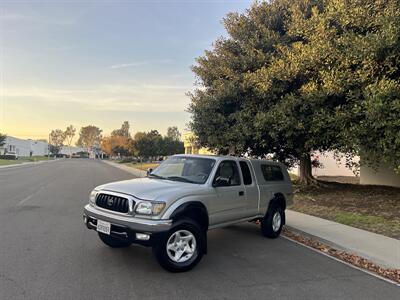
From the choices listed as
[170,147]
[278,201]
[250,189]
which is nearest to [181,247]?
[250,189]

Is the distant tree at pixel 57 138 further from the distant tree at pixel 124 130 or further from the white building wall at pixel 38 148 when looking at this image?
the distant tree at pixel 124 130

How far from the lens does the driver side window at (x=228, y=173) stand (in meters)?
7.03

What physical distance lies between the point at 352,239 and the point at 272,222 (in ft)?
5.72

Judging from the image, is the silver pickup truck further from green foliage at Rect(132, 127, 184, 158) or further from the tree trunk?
green foliage at Rect(132, 127, 184, 158)

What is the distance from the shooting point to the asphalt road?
4879mm

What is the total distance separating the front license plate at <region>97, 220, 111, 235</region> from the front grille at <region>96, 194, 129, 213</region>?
0.24 m

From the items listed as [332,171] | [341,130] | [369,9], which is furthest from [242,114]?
[332,171]

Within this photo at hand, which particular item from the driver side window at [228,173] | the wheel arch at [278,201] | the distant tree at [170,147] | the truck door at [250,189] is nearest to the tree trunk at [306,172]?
Result: the wheel arch at [278,201]

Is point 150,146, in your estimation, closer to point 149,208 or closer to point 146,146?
point 146,146

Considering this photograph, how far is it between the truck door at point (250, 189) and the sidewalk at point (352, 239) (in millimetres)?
1765

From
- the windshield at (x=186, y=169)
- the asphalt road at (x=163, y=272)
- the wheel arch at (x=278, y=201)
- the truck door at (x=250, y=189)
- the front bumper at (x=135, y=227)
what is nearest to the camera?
the asphalt road at (x=163, y=272)

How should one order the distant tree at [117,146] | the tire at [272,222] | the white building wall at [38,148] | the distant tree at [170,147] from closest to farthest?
the tire at [272,222], the distant tree at [170,147], the distant tree at [117,146], the white building wall at [38,148]

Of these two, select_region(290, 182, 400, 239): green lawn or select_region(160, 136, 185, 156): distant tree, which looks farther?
select_region(160, 136, 185, 156): distant tree

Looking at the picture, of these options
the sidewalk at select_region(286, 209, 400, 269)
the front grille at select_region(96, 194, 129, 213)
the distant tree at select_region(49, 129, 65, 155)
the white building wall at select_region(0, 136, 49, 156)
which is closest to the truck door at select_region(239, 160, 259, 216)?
the sidewalk at select_region(286, 209, 400, 269)
